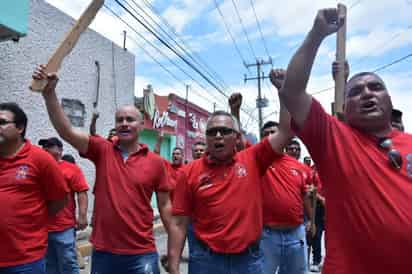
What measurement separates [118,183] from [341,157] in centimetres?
194

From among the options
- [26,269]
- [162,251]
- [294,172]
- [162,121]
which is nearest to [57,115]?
[26,269]

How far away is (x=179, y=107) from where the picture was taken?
18.7 metres

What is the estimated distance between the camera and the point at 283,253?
4.18 metres

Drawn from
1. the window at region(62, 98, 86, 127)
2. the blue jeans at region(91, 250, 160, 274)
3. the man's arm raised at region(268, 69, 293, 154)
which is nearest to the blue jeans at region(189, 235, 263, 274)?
the blue jeans at region(91, 250, 160, 274)

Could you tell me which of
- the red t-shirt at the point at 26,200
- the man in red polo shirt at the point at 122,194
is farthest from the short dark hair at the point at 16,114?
the man in red polo shirt at the point at 122,194

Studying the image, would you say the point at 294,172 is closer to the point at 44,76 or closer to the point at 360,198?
the point at 360,198

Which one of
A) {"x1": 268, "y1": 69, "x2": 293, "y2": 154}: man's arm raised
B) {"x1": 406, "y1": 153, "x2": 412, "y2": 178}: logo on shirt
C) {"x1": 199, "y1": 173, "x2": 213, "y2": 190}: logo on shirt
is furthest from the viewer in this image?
{"x1": 199, "y1": 173, "x2": 213, "y2": 190}: logo on shirt

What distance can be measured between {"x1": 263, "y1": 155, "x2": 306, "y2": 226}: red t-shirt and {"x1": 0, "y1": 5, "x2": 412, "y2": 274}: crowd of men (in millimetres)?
13

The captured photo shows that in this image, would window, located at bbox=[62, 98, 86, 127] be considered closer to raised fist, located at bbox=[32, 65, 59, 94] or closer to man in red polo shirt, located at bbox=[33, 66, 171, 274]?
man in red polo shirt, located at bbox=[33, 66, 171, 274]

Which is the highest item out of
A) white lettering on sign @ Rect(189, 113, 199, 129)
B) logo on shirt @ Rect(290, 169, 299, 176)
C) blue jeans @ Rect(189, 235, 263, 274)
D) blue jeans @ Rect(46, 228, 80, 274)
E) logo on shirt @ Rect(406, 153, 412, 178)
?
white lettering on sign @ Rect(189, 113, 199, 129)

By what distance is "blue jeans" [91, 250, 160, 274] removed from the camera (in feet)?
10.2

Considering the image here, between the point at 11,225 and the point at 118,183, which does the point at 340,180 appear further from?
the point at 11,225

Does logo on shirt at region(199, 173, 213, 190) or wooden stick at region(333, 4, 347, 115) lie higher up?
wooden stick at region(333, 4, 347, 115)

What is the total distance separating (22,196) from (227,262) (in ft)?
5.29
